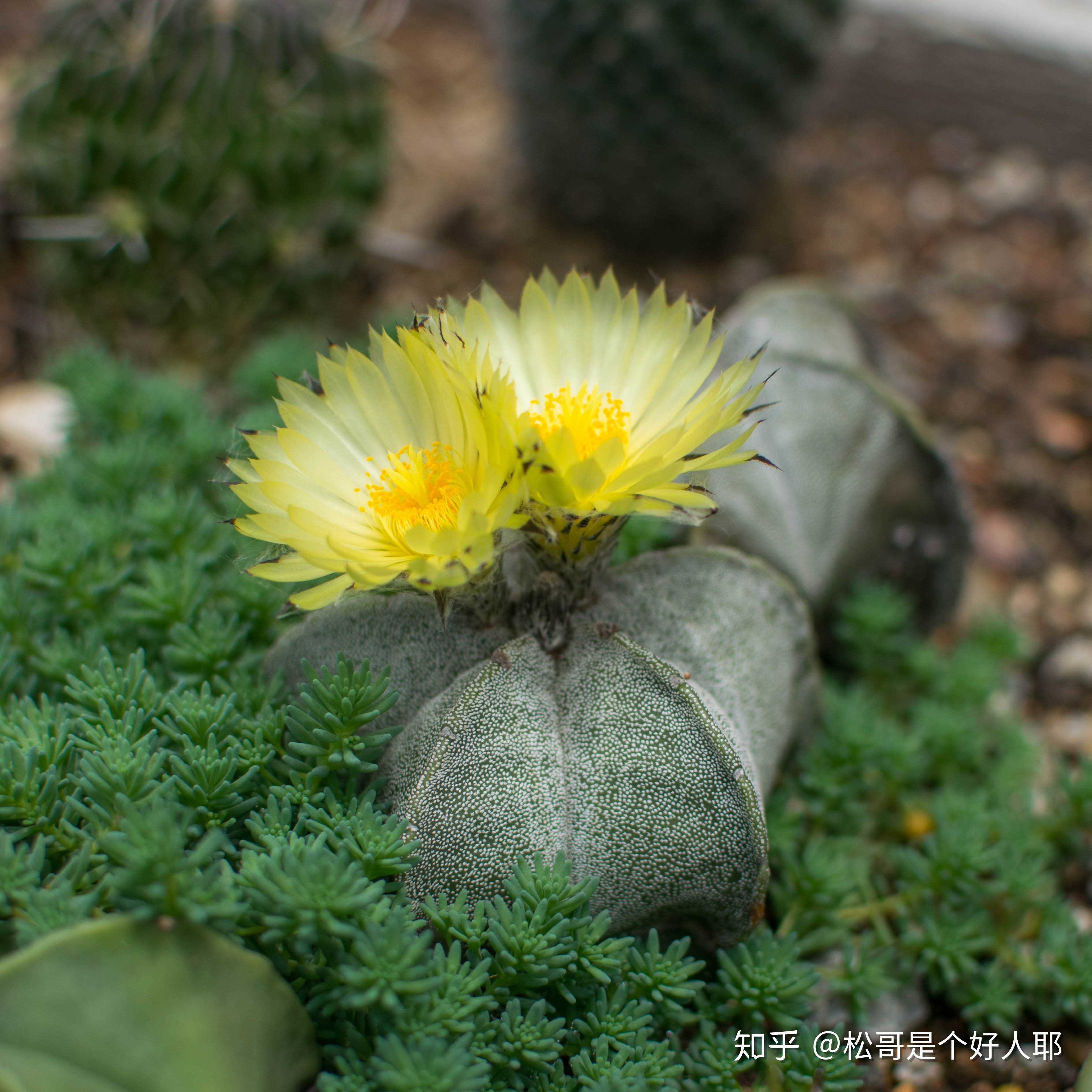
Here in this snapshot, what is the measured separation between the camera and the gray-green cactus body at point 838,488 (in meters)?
1.57

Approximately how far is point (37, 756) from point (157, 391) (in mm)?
832

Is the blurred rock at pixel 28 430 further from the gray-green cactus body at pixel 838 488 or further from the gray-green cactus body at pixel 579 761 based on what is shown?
the gray-green cactus body at pixel 838 488

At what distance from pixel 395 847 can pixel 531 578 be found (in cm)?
31

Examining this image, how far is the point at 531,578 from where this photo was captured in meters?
1.12

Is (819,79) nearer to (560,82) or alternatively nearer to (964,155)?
(560,82)

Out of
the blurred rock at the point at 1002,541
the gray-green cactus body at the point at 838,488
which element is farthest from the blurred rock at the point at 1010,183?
the gray-green cactus body at the point at 838,488

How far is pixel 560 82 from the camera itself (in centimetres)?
229

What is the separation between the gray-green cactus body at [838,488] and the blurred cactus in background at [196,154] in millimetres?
979

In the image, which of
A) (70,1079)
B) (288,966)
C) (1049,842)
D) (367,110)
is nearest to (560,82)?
(367,110)

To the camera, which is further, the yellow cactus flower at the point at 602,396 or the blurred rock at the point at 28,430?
the blurred rock at the point at 28,430

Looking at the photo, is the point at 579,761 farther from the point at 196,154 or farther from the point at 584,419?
the point at 196,154

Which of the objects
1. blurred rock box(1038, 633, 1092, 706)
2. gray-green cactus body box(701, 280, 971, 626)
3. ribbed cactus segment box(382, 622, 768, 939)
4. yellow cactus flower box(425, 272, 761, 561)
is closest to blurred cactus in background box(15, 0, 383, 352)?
gray-green cactus body box(701, 280, 971, 626)

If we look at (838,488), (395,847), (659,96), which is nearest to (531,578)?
(395,847)

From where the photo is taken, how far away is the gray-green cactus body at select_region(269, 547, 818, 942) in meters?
1.03
